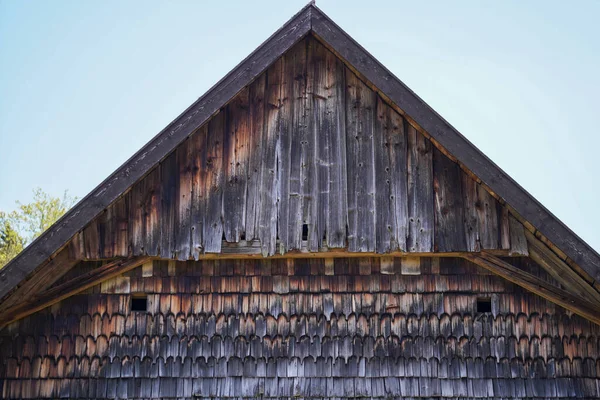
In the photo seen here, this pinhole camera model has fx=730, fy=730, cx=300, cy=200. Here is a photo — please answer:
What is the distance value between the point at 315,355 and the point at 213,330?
125 centimetres

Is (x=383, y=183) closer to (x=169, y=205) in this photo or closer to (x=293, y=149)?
(x=293, y=149)

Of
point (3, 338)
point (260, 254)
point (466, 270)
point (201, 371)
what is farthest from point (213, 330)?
point (466, 270)

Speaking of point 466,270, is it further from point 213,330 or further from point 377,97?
point 213,330

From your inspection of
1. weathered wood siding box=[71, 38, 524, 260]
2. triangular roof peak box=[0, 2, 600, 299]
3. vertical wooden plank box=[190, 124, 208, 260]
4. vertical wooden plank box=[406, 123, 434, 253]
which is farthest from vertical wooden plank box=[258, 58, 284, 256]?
vertical wooden plank box=[406, 123, 434, 253]

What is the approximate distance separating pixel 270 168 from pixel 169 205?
129cm

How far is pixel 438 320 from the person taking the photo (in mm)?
8672

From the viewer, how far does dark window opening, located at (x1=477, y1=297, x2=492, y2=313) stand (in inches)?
345

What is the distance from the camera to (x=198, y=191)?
8.80 meters

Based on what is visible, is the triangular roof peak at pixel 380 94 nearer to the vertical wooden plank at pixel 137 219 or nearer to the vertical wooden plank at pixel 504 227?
the vertical wooden plank at pixel 504 227

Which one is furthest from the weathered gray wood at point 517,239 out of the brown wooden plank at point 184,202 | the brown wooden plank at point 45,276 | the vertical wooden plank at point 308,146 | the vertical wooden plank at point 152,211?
the brown wooden plank at point 45,276

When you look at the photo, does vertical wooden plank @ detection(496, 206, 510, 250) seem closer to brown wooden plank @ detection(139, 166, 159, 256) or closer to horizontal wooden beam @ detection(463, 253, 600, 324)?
horizontal wooden beam @ detection(463, 253, 600, 324)

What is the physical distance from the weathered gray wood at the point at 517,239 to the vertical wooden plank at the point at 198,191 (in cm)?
364

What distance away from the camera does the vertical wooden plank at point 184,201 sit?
Result: 866 centimetres

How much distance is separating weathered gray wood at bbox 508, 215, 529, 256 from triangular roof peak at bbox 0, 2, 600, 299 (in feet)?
0.37
